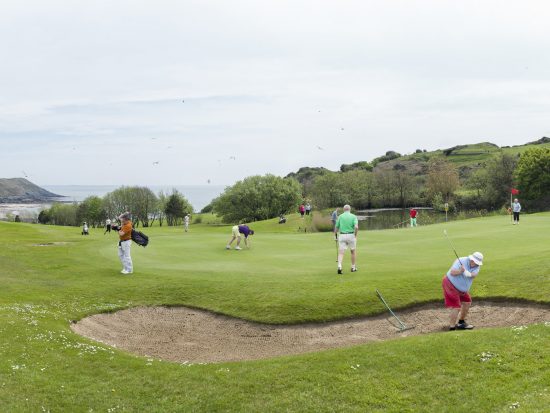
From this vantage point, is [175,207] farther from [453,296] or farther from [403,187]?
[453,296]

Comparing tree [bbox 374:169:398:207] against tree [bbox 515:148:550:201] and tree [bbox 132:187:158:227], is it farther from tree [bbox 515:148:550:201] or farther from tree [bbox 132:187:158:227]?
tree [bbox 132:187:158:227]

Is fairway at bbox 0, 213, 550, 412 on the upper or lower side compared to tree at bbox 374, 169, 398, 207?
lower

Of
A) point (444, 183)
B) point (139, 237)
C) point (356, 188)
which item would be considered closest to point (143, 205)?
point (356, 188)

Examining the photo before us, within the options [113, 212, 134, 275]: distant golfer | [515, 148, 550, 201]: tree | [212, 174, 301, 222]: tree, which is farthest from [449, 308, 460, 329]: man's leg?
[212, 174, 301, 222]: tree

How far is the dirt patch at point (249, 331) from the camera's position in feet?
46.1

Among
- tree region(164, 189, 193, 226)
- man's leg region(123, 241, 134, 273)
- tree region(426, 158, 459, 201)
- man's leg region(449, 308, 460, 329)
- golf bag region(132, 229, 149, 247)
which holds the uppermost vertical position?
tree region(426, 158, 459, 201)

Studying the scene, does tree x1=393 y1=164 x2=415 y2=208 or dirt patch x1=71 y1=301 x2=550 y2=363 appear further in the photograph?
tree x1=393 y1=164 x2=415 y2=208

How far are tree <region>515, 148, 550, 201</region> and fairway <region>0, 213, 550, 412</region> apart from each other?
86109 millimetres

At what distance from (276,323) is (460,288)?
19.2 feet

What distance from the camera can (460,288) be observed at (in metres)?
13.9

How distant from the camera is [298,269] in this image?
21.6 meters

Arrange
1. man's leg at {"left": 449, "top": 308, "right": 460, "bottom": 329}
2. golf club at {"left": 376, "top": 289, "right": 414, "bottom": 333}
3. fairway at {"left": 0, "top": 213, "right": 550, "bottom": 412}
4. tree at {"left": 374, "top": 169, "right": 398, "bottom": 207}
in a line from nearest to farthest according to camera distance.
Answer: fairway at {"left": 0, "top": 213, "right": 550, "bottom": 412}
man's leg at {"left": 449, "top": 308, "right": 460, "bottom": 329}
golf club at {"left": 376, "top": 289, "right": 414, "bottom": 333}
tree at {"left": 374, "top": 169, "right": 398, "bottom": 207}

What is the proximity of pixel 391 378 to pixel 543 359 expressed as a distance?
10.7 ft

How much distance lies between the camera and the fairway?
31.8 feet
